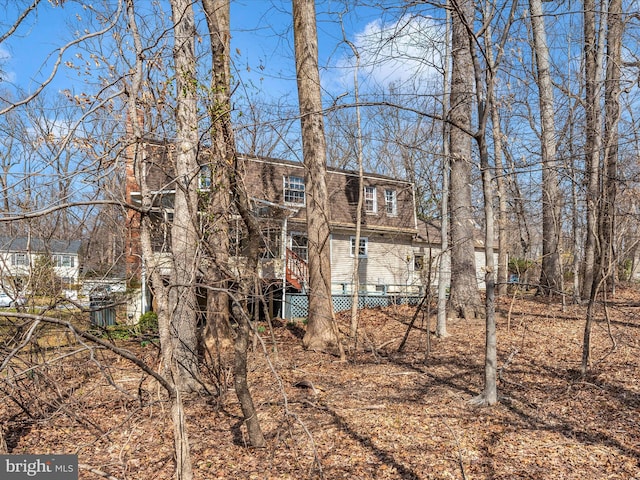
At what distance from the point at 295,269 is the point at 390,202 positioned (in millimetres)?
6498

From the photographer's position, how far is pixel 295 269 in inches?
655

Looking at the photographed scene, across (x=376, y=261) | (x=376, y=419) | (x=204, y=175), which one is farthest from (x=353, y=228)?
(x=204, y=175)

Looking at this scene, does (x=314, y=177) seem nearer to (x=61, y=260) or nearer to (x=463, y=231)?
(x=463, y=231)

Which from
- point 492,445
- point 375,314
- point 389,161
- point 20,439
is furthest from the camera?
point 389,161

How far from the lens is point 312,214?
31.1ft

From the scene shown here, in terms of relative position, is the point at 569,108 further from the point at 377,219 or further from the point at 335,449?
the point at 377,219

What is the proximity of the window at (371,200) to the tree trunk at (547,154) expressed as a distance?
7.25 meters

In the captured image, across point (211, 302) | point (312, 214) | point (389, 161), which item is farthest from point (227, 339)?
point (389, 161)

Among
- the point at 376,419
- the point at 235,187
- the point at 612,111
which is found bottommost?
the point at 376,419

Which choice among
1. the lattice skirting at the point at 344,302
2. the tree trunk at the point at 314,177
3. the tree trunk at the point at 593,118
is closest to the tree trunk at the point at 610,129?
the tree trunk at the point at 593,118

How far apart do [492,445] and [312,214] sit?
5.88m

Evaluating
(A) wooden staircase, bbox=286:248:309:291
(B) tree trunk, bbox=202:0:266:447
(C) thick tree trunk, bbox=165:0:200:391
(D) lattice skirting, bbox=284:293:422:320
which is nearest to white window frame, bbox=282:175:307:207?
(A) wooden staircase, bbox=286:248:309:291

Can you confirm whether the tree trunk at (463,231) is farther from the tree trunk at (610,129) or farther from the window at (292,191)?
the window at (292,191)

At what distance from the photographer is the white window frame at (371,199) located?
20.4m
